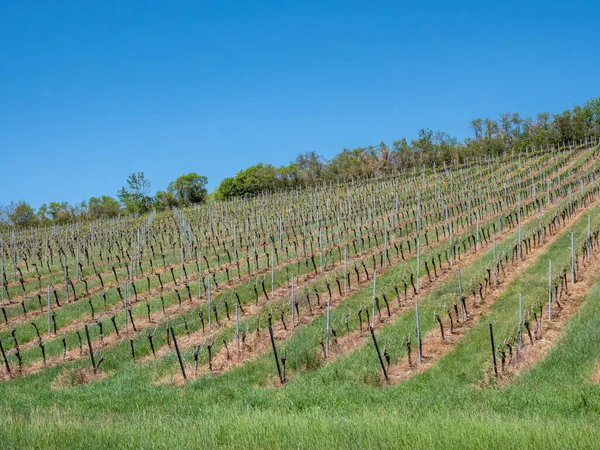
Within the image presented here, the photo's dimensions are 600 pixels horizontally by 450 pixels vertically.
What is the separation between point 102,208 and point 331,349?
6456 centimetres

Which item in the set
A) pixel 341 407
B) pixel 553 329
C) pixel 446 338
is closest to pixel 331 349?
pixel 446 338

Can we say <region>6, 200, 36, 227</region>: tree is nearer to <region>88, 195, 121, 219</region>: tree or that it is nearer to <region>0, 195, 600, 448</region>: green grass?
<region>88, 195, 121, 219</region>: tree

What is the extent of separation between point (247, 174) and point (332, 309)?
196 feet

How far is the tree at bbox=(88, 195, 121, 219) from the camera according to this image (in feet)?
236

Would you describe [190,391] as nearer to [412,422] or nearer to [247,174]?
[412,422]

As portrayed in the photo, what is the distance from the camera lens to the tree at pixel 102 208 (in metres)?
72.1

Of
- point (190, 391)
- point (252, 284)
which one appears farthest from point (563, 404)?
point (252, 284)

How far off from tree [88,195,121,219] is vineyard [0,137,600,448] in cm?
4088

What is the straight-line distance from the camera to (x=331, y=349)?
602 inches

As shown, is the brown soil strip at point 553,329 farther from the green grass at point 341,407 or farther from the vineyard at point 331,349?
the green grass at point 341,407

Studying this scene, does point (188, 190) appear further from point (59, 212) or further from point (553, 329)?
point (553, 329)

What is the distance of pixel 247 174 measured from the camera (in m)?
77.1

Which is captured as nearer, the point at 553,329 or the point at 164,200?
the point at 553,329

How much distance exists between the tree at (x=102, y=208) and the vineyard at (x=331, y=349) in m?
40.9
